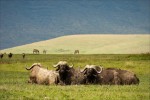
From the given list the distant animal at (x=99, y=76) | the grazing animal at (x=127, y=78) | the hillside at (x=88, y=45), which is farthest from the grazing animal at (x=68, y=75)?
the hillside at (x=88, y=45)

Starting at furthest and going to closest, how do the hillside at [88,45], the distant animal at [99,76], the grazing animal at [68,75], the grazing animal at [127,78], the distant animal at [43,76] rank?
the hillside at [88,45]
the grazing animal at [127,78]
the distant animal at [99,76]
the grazing animal at [68,75]
the distant animal at [43,76]

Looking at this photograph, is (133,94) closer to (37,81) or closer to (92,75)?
(92,75)

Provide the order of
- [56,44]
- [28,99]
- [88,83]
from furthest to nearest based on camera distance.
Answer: [56,44]
[88,83]
[28,99]

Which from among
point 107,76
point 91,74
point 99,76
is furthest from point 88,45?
point 91,74

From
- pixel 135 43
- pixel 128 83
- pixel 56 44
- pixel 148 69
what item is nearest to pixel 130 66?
pixel 148 69

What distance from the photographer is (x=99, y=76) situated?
26.8 m

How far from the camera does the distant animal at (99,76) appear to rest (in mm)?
26422

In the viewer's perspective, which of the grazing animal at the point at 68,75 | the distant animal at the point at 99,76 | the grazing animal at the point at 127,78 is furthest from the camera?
the grazing animal at the point at 127,78

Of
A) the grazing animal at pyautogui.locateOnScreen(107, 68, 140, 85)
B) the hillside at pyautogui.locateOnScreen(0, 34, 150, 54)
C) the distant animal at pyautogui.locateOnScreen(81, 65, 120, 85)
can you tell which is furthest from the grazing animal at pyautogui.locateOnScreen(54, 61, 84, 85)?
the hillside at pyautogui.locateOnScreen(0, 34, 150, 54)

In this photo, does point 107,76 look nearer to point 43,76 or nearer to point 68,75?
point 68,75

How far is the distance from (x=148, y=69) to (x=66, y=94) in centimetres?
2642

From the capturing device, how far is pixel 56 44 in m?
155

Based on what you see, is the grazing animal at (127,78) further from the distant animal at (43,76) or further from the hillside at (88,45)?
the hillside at (88,45)

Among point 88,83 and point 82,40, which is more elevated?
point 82,40
